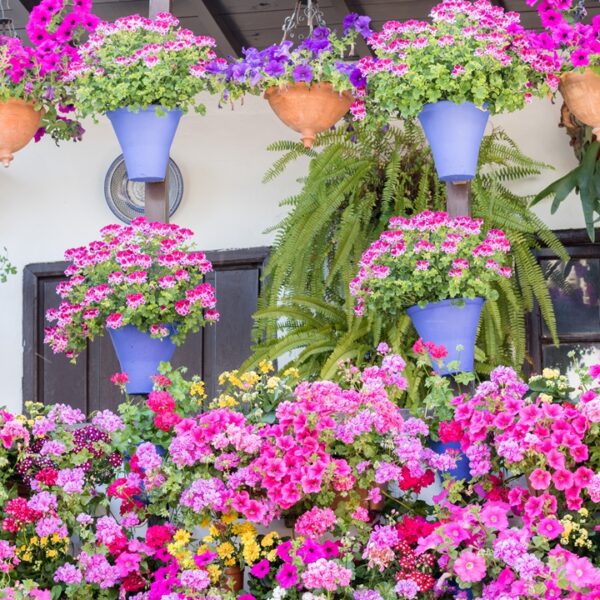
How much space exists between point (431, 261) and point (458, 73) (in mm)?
573

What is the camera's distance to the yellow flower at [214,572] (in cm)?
354

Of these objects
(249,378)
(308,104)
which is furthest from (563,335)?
(249,378)

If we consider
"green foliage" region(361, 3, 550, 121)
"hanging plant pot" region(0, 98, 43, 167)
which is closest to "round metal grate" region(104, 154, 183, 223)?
"hanging plant pot" region(0, 98, 43, 167)

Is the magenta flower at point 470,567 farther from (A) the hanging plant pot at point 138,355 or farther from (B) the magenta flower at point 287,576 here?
(A) the hanging plant pot at point 138,355

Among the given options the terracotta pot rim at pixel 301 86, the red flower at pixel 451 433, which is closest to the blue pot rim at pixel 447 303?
the red flower at pixel 451 433

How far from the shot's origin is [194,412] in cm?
394

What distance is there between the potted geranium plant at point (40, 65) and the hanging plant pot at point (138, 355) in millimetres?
866

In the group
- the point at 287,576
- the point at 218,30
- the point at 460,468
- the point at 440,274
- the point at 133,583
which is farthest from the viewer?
the point at 218,30

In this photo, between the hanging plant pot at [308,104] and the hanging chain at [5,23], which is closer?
the hanging plant pot at [308,104]

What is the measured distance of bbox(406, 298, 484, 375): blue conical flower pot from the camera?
4031 millimetres

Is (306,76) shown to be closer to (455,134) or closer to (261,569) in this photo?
(455,134)

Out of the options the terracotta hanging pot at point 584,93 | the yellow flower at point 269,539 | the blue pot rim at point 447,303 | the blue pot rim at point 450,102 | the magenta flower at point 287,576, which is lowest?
the magenta flower at point 287,576

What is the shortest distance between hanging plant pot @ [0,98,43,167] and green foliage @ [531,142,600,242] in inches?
77.7

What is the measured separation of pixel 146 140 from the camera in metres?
4.28
